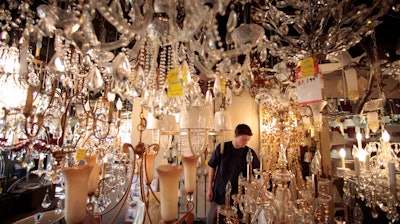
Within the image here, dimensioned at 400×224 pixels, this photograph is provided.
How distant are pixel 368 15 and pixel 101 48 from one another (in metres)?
1.47

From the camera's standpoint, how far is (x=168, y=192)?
2.61ft

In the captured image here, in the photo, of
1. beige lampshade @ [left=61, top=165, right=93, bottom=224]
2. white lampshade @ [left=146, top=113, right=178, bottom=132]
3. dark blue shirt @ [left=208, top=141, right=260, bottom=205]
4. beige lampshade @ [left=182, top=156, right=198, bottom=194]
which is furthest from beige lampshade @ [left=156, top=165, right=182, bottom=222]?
dark blue shirt @ [left=208, top=141, right=260, bottom=205]

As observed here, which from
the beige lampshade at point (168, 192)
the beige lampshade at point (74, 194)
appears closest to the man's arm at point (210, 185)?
the beige lampshade at point (168, 192)

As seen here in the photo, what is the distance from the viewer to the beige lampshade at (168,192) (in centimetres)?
79

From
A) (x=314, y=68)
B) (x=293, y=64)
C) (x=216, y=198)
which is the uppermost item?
A: (x=293, y=64)

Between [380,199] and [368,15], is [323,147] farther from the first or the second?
[368,15]

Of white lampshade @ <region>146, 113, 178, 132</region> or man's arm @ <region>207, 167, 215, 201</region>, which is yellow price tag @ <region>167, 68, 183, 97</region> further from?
man's arm @ <region>207, 167, 215, 201</region>

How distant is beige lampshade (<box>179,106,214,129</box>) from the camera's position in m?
1.34

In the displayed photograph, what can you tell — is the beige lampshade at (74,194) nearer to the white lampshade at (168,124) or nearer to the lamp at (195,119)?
the lamp at (195,119)

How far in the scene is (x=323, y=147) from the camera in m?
2.72

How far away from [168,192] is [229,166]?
1450mm

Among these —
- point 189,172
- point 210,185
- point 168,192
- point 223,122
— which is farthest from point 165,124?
point 210,185

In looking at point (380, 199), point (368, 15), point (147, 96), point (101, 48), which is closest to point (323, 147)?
point (380, 199)

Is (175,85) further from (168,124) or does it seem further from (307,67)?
(307,67)
